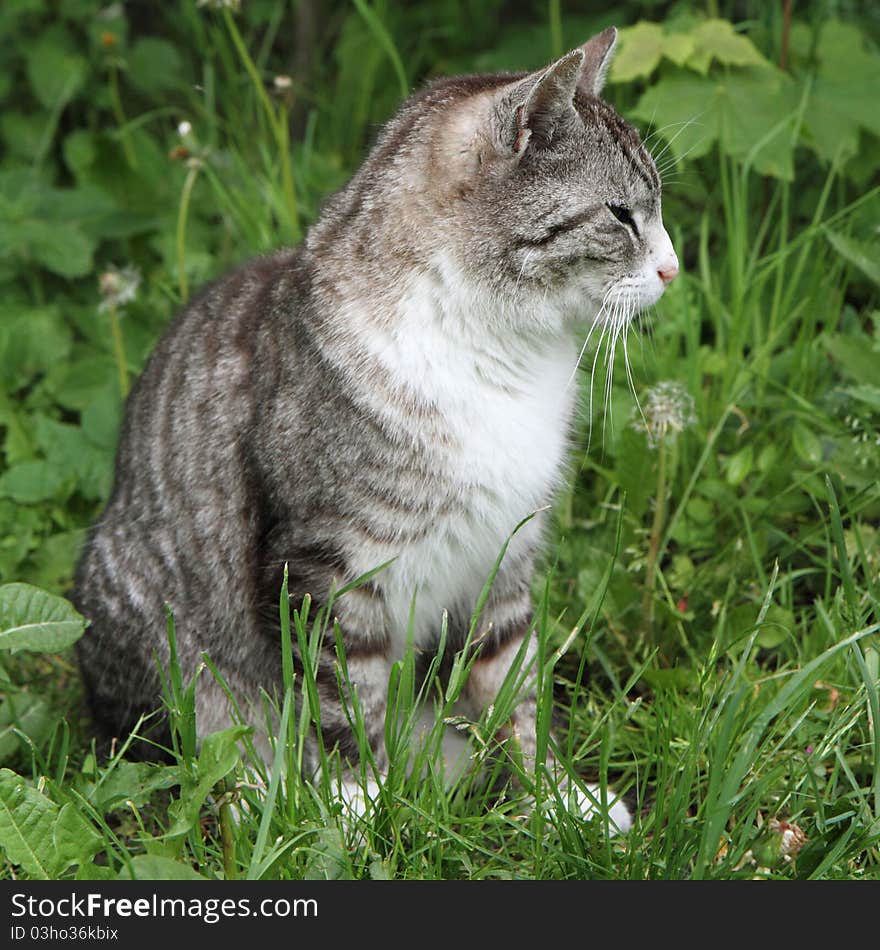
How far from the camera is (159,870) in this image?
6.25 ft

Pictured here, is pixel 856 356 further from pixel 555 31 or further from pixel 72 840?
pixel 72 840

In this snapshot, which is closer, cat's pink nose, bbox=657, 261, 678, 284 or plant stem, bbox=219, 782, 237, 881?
plant stem, bbox=219, 782, 237, 881

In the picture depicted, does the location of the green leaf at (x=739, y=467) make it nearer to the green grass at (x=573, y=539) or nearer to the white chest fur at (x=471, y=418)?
the green grass at (x=573, y=539)

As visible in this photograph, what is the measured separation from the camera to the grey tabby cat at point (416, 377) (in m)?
2.24

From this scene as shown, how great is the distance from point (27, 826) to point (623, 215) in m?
1.49

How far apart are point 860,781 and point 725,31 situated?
6.56 ft

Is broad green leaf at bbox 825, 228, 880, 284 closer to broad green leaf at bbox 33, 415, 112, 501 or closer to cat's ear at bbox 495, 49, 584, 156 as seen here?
cat's ear at bbox 495, 49, 584, 156

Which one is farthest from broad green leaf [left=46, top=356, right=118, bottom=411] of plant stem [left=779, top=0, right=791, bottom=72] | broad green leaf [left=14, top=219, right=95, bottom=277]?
plant stem [left=779, top=0, right=791, bottom=72]

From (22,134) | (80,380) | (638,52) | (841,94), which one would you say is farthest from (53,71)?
(841,94)

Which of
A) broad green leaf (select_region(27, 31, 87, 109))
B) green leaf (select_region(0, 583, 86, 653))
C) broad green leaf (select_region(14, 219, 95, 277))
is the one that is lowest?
green leaf (select_region(0, 583, 86, 653))

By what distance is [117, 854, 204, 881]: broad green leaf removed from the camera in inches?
74.8

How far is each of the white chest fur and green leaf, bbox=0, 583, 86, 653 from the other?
59 cm

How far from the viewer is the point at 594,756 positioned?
2.57 m

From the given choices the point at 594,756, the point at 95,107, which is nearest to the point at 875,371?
the point at 594,756
